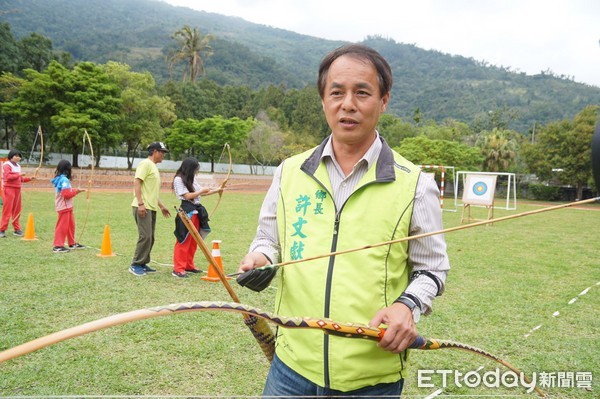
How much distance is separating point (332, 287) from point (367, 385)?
34 centimetres

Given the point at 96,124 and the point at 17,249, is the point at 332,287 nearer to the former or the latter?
the point at 17,249

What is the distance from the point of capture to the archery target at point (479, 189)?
17.6m

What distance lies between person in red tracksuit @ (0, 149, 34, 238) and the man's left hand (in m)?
10.1

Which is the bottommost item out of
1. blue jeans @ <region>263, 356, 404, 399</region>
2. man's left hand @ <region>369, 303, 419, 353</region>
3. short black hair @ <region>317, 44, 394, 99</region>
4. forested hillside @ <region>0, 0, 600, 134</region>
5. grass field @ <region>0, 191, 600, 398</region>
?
grass field @ <region>0, 191, 600, 398</region>

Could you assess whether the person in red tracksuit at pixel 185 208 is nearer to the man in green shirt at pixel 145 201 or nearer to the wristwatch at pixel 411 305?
the man in green shirt at pixel 145 201

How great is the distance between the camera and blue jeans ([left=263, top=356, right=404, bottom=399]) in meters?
1.61

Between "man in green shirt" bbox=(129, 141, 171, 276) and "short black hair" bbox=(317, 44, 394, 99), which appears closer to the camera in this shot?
"short black hair" bbox=(317, 44, 394, 99)

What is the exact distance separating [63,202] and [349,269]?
7.79 metres

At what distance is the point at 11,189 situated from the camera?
32.4ft

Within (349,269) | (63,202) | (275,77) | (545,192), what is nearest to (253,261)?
(349,269)

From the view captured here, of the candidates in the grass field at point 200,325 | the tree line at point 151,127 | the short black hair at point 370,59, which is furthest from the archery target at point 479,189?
the tree line at point 151,127

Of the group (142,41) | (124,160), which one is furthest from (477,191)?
(142,41)
